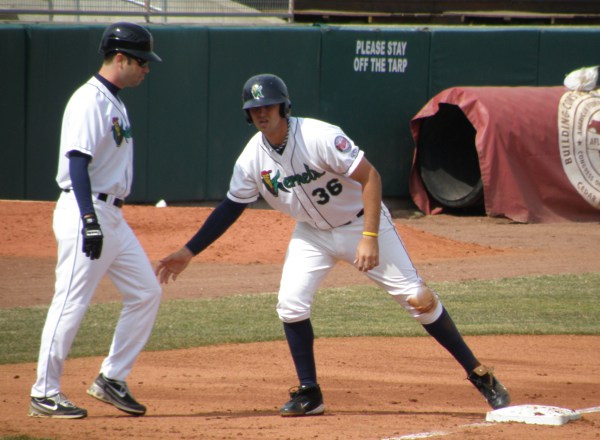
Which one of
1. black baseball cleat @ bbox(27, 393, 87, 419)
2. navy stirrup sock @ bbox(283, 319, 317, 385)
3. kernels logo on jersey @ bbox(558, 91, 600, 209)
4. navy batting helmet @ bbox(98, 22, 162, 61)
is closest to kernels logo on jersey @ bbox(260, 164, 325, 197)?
navy stirrup sock @ bbox(283, 319, 317, 385)

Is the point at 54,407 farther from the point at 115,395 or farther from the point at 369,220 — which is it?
the point at 369,220

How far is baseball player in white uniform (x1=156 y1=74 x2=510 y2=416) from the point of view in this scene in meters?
4.84

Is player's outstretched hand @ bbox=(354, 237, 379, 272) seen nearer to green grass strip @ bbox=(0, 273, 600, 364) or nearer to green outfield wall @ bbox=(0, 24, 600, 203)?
green grass strip @ bbox=(0, 273, 600, 364)

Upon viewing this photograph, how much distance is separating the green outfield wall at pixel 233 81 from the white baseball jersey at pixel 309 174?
8910 mm

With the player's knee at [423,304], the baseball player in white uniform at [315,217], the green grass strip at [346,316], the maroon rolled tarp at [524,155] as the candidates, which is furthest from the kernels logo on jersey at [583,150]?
the player's knee at [423,304]

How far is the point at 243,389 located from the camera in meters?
5.70

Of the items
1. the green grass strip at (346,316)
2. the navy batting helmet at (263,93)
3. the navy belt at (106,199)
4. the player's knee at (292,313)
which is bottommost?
the green grass strip at (346,316)

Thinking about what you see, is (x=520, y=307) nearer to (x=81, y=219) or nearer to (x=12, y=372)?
(x=12, y=372)

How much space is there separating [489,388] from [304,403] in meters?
0.90

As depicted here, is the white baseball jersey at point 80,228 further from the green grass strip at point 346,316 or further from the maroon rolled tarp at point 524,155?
the maroon rolled tarp at point 524,155

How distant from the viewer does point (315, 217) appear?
198 inches

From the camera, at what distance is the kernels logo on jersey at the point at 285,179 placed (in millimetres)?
4945

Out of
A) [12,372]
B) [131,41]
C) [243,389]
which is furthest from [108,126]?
[12,372]

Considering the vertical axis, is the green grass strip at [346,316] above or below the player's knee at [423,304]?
below
